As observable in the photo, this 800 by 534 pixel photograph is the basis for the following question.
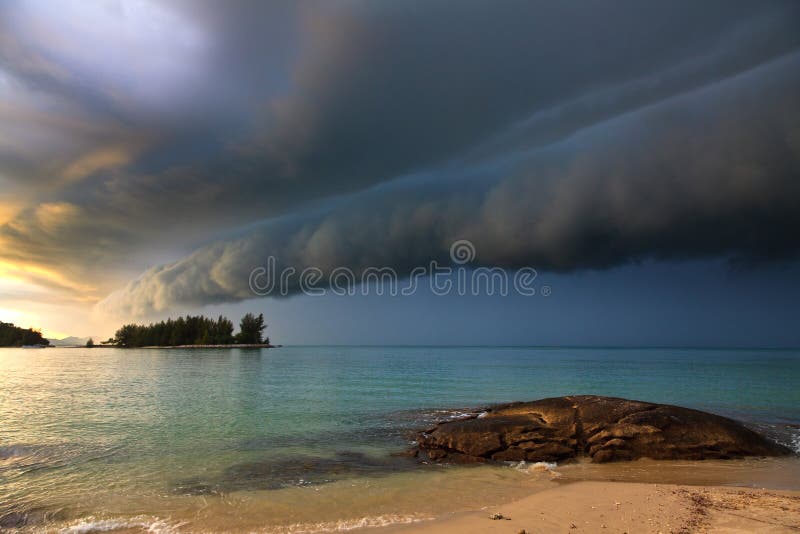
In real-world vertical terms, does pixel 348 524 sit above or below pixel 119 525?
below

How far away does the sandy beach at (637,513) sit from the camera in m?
9.75

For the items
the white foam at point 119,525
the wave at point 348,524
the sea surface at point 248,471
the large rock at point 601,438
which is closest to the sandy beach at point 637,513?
the wave at point 348,524

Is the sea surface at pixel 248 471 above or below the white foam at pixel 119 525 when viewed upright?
below

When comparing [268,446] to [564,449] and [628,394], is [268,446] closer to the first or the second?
[564,449]

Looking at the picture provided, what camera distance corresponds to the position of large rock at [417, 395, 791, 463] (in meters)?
17.4

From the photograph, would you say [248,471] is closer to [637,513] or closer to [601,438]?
[637,513]

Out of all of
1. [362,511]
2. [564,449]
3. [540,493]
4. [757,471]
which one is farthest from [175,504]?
[757,471]

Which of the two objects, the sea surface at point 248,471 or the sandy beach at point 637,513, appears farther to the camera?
the sea surface at point 248,471

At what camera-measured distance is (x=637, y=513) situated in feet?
35.3

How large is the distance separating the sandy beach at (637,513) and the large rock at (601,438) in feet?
14.9

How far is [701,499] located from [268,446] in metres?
16.6

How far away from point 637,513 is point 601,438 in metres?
7.99

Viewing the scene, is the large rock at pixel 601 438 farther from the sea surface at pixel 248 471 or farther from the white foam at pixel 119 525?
the white foam at pixel 119 525

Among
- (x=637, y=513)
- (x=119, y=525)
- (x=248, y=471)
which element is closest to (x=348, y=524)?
(x=119, y=525)
